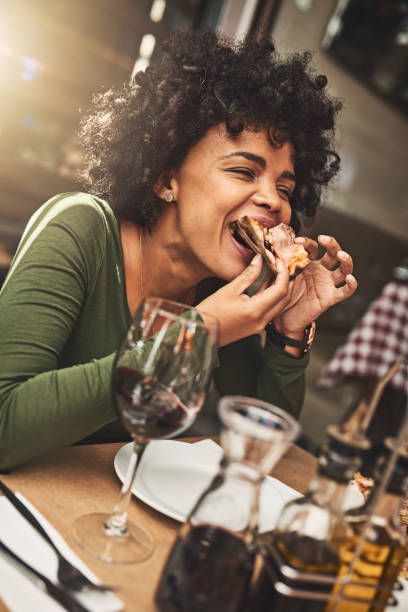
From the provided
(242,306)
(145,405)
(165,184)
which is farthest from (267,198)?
(145,405)

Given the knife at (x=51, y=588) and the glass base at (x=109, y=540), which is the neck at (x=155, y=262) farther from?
the knife at (x=51, y=588)

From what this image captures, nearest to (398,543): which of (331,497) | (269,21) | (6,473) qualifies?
(331,497)

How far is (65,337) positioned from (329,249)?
0.77 m

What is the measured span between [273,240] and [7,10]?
89.1 inches

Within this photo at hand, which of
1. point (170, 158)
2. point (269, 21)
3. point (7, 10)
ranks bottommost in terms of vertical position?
point (170, 158)

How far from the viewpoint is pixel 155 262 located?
1673 mm

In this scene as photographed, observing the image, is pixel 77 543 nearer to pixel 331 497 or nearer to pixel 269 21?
pixel 331 497

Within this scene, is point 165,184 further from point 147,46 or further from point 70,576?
point 147,46

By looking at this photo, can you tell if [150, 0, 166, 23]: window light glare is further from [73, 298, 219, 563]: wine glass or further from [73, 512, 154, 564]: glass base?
[73, 512, 154, 564]: glass base

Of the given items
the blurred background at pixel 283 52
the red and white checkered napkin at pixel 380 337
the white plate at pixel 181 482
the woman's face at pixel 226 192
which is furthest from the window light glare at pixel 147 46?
the white plate at pixel 181 482

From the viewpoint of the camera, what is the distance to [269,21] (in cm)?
355

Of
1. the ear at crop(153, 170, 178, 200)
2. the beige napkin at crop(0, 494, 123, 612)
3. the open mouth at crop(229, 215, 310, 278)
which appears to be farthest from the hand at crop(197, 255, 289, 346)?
the beige napkin at crop(0, 494, 123, 612)

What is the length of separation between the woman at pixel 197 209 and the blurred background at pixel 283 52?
76cm

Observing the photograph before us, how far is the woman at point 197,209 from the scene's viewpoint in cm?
127
